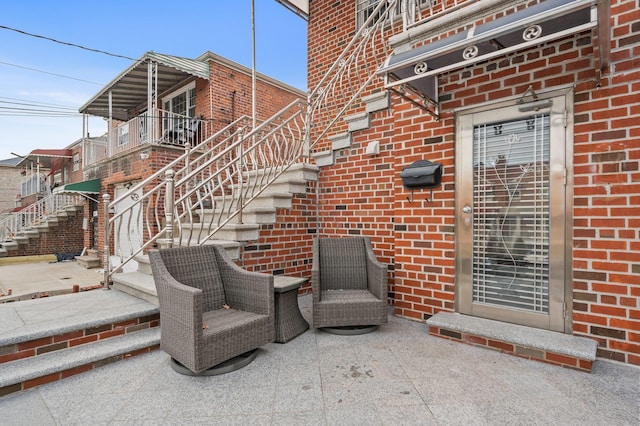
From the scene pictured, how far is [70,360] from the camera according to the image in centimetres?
228

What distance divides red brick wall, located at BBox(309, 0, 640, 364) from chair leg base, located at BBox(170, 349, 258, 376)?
69.0 inches

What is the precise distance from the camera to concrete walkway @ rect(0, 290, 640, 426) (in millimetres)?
1765

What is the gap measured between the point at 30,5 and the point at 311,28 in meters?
6.35

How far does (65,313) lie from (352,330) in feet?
8.23

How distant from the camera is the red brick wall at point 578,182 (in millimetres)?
2244

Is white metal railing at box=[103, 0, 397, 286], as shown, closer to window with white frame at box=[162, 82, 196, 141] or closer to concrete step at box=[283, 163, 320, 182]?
concrete step at box=[283, 163, 320, 182]

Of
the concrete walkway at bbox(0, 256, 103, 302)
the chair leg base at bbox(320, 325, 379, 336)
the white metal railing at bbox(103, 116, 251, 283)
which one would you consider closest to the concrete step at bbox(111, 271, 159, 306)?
the white metal railing at bbox(103, 116, 251, 283)

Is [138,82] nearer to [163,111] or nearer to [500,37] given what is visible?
[163,111]

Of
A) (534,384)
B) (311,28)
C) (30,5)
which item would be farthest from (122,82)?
(534,384)

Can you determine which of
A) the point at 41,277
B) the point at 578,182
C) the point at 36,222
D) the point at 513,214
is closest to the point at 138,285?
the point at 513,214

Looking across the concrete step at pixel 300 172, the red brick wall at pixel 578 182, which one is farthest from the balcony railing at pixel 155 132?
the red brick wall at pixel 578 182

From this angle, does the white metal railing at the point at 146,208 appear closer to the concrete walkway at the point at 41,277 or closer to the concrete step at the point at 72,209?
the concrete walkway at the point at 41,277

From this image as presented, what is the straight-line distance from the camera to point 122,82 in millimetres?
9047

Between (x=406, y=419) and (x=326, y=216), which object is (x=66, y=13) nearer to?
(x=326, y=216)
